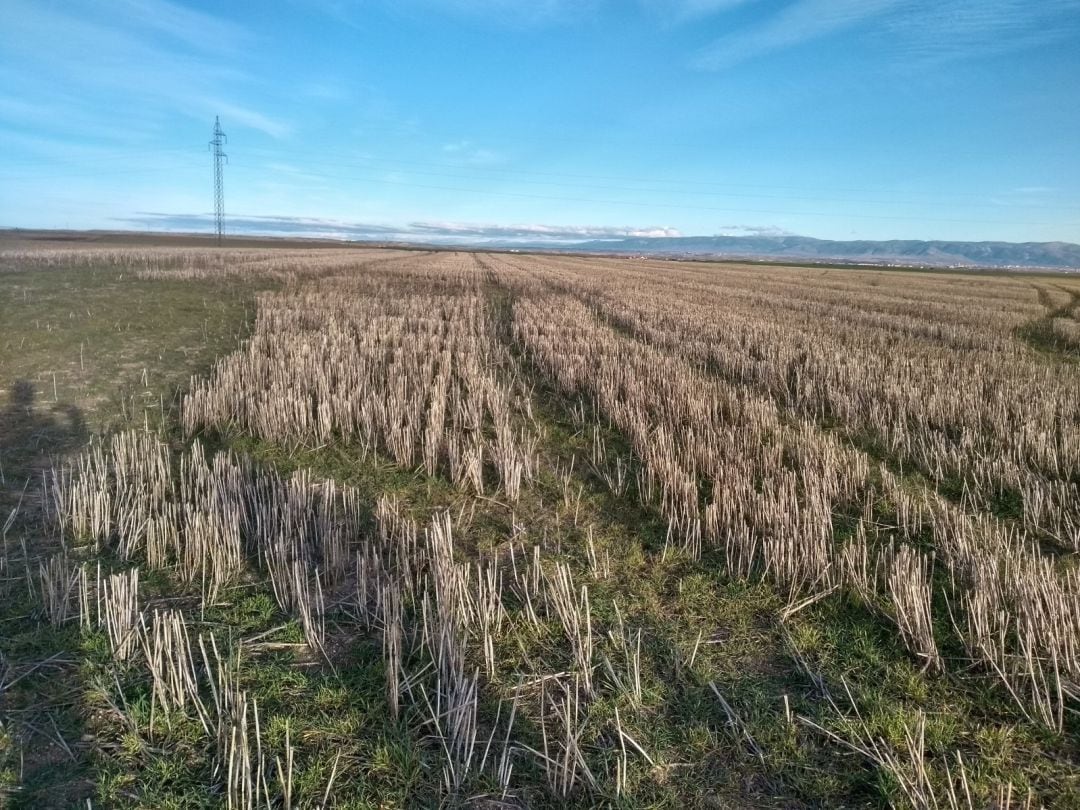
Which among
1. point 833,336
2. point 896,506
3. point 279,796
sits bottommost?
point 279,796

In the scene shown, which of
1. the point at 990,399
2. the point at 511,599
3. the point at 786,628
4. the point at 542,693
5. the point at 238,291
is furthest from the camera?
the point at 238,291

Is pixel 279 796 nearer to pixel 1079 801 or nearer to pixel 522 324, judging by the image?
pixel 1079 801

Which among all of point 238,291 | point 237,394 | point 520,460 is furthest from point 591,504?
Result: point 238,291

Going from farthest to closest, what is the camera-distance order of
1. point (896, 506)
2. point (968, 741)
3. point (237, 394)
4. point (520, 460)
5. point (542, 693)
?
point (237, 394), point (520, 460), point (896, 506), point (542, 693), point (968, 741)

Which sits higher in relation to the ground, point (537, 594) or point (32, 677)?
point (537, 594)

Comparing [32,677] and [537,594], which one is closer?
[32,677]

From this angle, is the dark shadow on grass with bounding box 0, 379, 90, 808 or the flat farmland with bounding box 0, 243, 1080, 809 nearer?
the dark shadow on grass with bounding box 0, 379, 90, 808

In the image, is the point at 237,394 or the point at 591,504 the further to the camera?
the point at 237,394

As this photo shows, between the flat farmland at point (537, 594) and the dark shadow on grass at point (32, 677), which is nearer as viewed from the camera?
the dark shadow on grass at point (32, 677)
